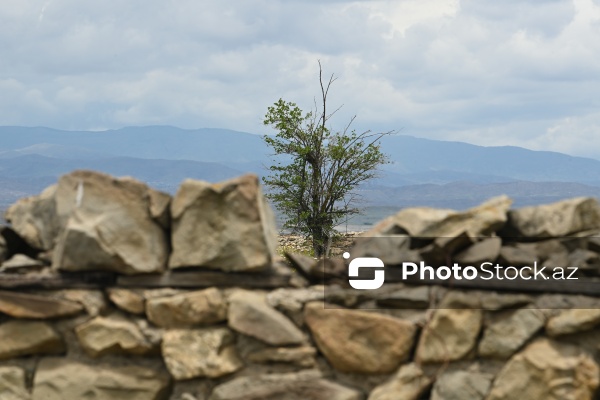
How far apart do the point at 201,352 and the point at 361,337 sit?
2.70ft

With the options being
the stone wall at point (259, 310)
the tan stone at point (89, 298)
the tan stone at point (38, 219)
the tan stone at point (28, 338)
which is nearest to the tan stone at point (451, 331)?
the stone wall at point (259, 310)

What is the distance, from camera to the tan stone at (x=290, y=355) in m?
4.04

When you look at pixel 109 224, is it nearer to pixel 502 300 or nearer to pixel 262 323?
pixel 262 323

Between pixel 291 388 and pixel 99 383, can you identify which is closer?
pixel 291 388

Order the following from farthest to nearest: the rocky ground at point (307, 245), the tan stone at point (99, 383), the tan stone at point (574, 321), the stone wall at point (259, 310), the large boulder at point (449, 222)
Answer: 1. the rocky ground at point (307, 245)
2. the tan stone at point (99, 383)
3. the large boulder at point (449, 222)
4. the stone wall at point (259, 310)
5. the tan stone at point (574, 321)

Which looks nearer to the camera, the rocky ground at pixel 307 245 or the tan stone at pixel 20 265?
the tan stone at pixel 20 265

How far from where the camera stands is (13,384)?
430cm

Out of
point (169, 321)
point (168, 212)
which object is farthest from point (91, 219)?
point (169, 321)

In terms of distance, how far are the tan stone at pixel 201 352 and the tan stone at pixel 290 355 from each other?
16cm

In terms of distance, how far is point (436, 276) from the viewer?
3.97 metres

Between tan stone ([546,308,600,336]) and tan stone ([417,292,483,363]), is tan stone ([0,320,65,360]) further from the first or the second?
tan stone ([546,308,600,336])

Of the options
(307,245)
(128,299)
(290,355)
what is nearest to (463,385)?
(290,355)

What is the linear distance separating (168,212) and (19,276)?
2.82ft

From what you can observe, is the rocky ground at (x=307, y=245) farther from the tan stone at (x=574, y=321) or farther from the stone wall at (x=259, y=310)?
the tan stone at (x=574, y=321)
